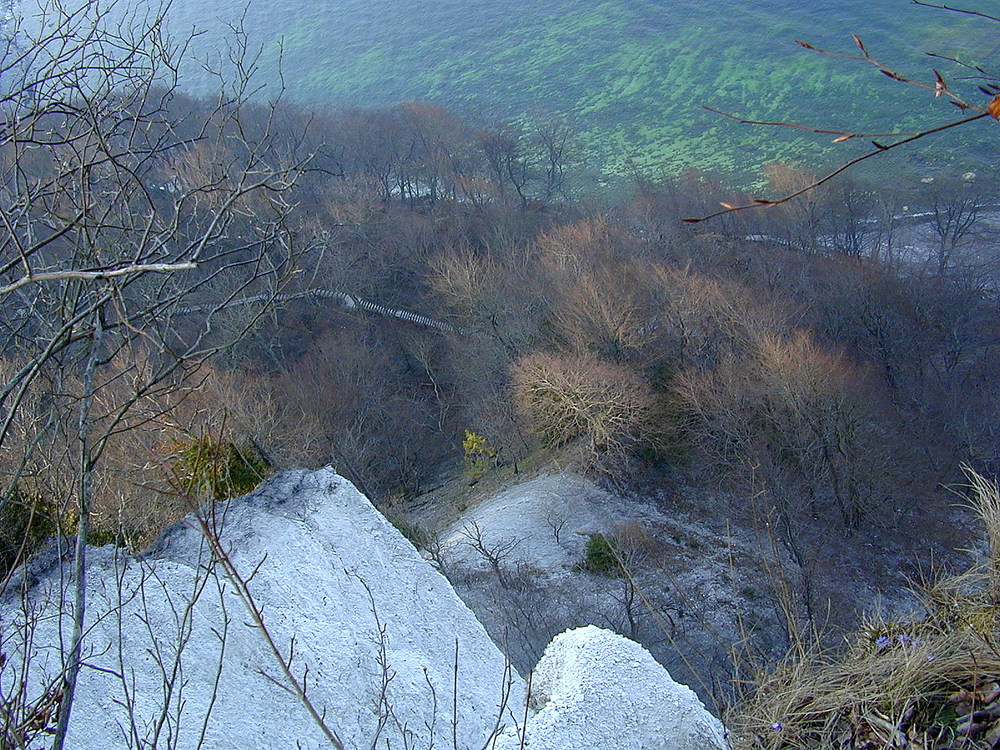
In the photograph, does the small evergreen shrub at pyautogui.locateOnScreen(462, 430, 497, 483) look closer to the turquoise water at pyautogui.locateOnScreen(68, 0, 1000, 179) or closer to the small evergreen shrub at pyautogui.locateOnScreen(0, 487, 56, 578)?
the small evergreen shrub at pyautogui.locateOnScreen(0, 487, 56, 578)

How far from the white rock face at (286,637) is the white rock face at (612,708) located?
1.47 ft

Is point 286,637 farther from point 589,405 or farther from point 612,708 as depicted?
point 589,405

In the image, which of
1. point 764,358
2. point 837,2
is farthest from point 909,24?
point 764,358

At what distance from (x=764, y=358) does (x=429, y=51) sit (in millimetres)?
63876

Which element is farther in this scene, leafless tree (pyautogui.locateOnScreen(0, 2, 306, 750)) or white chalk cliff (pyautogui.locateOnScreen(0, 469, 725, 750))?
white chalk cliff (pyautogui.locateOnScreen(0, 469, 725, 750))

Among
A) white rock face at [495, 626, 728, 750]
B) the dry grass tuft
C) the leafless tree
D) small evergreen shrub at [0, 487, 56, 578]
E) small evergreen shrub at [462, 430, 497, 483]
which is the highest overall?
the leafless tree

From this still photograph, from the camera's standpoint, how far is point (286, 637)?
7297 millimetres

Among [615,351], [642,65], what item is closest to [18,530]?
[615,351]

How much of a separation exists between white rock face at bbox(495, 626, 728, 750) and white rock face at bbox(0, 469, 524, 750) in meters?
0.45

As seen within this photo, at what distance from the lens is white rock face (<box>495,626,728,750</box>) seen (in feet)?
20.7

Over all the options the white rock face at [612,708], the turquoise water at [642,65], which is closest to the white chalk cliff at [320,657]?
the white rock face at [612,708]

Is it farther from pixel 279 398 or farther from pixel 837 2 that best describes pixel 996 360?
pixel 837 2

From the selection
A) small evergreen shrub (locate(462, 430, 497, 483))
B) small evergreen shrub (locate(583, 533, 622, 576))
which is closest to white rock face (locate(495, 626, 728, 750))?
small evergreen shrub (locate(583, 533, 622, 576))

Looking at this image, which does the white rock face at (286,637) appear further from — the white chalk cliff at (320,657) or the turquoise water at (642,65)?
the turquoise water at (642,65)
